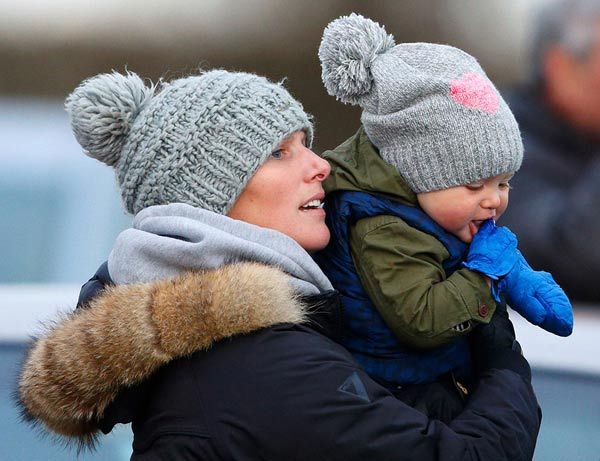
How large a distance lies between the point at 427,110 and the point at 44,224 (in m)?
2.96

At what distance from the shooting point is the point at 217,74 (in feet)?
5.82

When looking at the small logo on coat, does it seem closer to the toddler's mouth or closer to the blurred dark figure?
the toddler's mouth

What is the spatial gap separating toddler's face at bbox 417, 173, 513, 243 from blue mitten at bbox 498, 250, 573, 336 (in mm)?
106

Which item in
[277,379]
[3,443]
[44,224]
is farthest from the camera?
[44,224]

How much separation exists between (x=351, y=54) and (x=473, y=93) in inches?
8.8

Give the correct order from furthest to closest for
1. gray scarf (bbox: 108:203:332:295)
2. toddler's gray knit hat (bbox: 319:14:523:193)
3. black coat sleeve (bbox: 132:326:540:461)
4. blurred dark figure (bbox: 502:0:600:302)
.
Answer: blurred dark figure (bbox: 502:0:600:302), toddler's gray knit hat (bbox: 319:14:523:193), gray scarf (bbox: 108:203:332:295), black coat sleeve (bbox: 132:326:540:461)

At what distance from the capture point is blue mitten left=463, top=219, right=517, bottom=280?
1.66 meters

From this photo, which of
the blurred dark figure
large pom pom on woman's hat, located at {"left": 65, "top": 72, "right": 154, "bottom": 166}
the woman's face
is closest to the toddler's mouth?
the woman's face

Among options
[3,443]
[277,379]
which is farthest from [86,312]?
[3,443]

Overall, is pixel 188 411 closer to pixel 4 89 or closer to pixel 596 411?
pixel 596 411

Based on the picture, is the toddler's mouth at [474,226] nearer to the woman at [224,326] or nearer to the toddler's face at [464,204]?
the toddler's face at [464,204]

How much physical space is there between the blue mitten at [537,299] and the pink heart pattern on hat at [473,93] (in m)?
0.28

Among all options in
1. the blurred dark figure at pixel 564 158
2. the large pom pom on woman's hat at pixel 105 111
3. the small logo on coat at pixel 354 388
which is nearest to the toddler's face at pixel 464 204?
the small logo on coat at pixel 354 388

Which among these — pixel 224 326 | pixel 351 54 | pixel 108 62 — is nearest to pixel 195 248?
pixel 224 326
